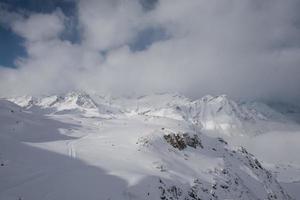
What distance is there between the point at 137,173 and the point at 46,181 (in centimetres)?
883

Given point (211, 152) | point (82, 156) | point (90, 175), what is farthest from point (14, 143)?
point (211, 152)

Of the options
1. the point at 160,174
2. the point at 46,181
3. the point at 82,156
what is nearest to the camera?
the point at 46,181

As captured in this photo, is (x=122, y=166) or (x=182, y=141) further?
(x=182, y=141)

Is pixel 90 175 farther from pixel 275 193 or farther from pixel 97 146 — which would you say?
pixel 275 193

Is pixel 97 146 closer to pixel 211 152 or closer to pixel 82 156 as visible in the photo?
pixel 82 156

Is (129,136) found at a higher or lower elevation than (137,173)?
higher

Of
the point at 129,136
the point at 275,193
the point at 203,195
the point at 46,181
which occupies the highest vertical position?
the point at 129,136

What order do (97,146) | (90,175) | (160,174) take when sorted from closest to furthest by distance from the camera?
(90,175) → (160,174) → (97,146)

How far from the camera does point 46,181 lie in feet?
80.2

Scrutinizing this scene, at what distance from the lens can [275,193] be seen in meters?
48.8

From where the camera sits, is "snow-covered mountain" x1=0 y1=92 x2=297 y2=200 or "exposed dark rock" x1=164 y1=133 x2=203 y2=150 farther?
"exposed dark rock" x1=164 y1=133 x2=203 y2=150

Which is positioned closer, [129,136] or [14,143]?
[14,143]

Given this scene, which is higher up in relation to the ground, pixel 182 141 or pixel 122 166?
pixel 182 141

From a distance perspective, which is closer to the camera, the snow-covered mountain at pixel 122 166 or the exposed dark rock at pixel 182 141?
the snow-covered mountain at pixel 122 166
